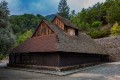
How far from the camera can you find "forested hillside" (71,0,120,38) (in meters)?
68.9

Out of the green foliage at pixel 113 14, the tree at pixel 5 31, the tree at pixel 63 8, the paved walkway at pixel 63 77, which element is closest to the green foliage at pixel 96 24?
the green foliage at pixel 113 14

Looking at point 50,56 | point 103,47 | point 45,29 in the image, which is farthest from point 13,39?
point 103,47

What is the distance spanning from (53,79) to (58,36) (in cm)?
928

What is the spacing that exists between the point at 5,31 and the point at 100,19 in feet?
199

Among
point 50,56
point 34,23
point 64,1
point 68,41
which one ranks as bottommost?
point 50,56

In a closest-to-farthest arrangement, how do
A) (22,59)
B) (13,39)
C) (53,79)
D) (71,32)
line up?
(53,79) < (13,39) < (22,59) < (71,32)

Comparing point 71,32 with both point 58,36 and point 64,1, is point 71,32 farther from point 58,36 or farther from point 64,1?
point 64,1

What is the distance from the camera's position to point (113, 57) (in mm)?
40125

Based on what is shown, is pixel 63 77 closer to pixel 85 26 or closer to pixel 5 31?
pixel 5 31

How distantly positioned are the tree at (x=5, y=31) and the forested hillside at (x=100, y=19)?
4203 centimetres

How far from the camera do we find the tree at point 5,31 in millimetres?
21500

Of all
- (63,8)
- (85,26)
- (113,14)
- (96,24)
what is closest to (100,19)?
(96,24)

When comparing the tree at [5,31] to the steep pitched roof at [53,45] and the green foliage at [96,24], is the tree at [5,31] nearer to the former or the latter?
the steep pitched roof at [53,45]

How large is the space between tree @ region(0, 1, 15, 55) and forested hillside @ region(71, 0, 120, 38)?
138ft
